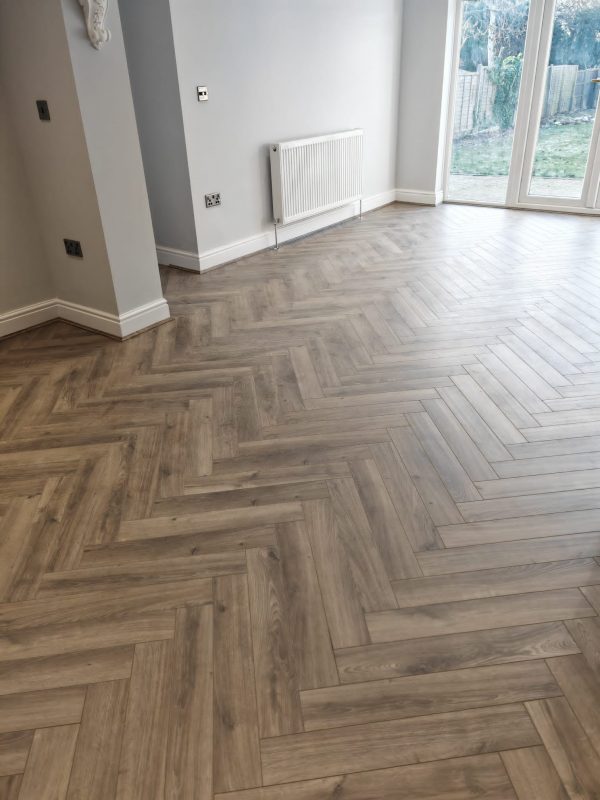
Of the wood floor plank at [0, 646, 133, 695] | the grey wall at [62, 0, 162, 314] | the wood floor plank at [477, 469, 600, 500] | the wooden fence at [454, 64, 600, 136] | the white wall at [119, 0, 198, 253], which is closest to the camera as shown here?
the wood floor plank at [0, 646, 133, 695]

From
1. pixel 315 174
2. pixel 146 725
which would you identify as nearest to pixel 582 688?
pixel 146 725

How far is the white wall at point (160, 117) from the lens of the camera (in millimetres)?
3818

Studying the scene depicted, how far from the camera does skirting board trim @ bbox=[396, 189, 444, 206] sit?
20.4 feet

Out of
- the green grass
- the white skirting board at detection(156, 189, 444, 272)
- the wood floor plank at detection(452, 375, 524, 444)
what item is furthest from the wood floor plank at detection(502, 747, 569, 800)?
the green grass

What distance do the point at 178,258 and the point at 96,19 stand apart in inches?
74.3

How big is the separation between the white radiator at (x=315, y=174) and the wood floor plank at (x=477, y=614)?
381cm

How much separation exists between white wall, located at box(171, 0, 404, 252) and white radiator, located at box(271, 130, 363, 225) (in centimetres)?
13

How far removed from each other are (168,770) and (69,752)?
24 cm

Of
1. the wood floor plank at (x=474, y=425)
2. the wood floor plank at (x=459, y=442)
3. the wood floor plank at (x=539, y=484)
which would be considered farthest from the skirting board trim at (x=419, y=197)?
the wood floor plank at (x=539, y=484)

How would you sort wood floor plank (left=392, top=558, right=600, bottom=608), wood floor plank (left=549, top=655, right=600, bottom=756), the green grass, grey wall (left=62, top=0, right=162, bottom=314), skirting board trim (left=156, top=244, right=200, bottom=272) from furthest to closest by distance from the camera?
the green grass, skirting board trim (left=156, top=244, right=200, bottom=272), grey wall (left=62, top=0, right=162, bottom=314), wood floor plank (left=392, top=558, right=600, bottom=608), wood floor plank (left=549, top=655, right=600, bottom=756)

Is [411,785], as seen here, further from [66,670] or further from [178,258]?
[178,258]

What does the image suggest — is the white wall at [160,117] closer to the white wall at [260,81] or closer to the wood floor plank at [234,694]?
the white wall at [260,81]

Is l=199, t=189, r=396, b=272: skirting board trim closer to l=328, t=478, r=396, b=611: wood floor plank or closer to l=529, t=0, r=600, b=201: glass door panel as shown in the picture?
l=529, t=0, r=600, b=201: glass door panel

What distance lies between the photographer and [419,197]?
20.7 ft
